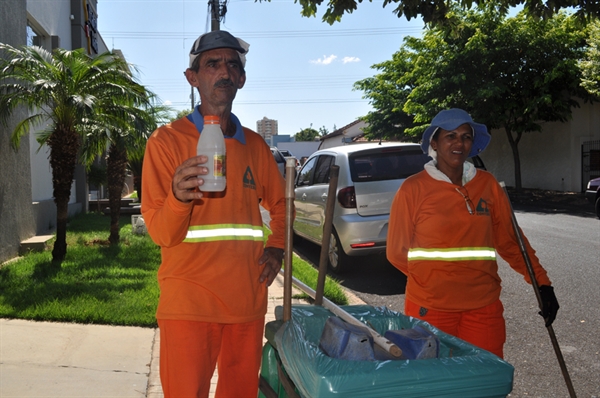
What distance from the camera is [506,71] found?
984 inches

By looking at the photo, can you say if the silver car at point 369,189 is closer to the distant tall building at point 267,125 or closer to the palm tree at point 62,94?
the palm tree at point 62,94

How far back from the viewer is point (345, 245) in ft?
26.6

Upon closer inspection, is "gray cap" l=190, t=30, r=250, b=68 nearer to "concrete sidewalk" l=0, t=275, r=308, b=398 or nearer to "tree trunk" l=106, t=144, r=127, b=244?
"concrete sidewalk" l=0, t=275, r=308, b=398

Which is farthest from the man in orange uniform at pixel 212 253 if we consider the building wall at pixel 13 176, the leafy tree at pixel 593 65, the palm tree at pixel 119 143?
the leafy tree at pixel 593 65

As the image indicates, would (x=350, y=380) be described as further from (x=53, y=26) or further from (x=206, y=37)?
(x=53, y=26)

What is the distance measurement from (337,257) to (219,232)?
20.4 ft

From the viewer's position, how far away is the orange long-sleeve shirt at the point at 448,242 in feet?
10.8

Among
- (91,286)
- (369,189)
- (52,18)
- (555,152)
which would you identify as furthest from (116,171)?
(555,152)

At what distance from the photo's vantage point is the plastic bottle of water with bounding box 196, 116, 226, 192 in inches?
83.8

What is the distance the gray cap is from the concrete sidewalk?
2.75m

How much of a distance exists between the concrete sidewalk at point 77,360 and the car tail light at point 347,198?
227 centimetres

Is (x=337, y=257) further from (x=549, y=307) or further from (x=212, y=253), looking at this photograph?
(x=212, y=253)

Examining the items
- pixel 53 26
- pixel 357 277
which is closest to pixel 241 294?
pixel 357 277

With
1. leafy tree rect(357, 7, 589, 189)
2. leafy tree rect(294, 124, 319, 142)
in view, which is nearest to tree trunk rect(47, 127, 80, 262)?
leafy tree rect(357, 7, 589, 189)
